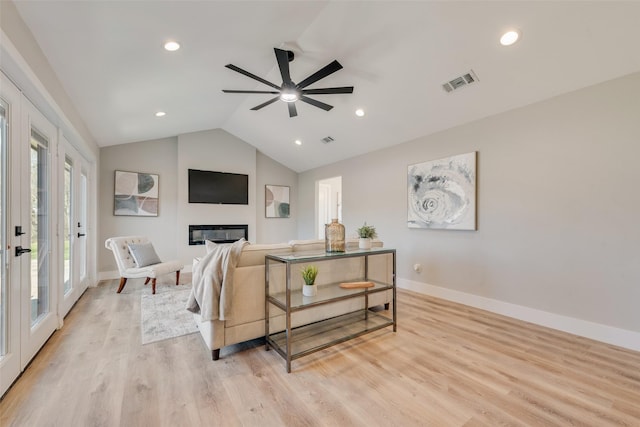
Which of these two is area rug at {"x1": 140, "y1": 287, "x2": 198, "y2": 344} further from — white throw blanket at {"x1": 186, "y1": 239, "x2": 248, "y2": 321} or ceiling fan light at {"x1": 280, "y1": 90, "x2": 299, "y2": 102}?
ceiling fan light at {"x1": 280, "y1": 90, "x2": 299, "y2": 102}

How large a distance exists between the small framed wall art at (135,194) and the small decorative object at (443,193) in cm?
507

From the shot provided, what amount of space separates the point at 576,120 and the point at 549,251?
141cm

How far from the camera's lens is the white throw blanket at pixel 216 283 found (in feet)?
7.37

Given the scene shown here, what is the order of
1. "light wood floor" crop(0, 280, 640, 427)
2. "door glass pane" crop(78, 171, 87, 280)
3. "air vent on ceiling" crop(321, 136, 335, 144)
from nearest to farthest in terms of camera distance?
"light wood floor" crop(0, 280, 640, 427), "door glass pane" crop(78, 171, 87, 280), "air vent on ceiling" crop(321, 136, 335, 144)

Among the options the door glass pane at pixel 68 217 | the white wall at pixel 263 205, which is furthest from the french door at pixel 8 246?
the white wall at pixel 263 205

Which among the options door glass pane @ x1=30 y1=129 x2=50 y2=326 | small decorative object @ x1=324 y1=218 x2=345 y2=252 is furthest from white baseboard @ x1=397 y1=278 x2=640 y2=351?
door glass pane @ x1=30 y1=129 x2=50 y2=326

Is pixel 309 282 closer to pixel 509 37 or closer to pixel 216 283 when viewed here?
pixel 216 283

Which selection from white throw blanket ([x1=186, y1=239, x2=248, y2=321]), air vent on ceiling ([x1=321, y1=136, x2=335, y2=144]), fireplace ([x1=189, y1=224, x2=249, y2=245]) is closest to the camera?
white throw blanket ([x1=186, y1=239, x2=248, y2=321])

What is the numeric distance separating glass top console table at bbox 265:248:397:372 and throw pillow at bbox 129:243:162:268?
3.04 metres

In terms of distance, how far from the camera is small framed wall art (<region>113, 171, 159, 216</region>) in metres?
5.42

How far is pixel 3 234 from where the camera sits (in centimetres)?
189

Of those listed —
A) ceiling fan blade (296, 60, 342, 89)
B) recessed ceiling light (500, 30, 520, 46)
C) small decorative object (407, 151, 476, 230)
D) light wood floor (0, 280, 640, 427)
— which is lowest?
light wood floor (0, 280, 640, 427)

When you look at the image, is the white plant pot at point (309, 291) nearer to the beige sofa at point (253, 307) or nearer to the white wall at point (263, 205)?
the beige sofa at point (253, 307)

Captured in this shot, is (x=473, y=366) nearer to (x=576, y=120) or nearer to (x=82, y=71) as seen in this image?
(x=576, y=120)
